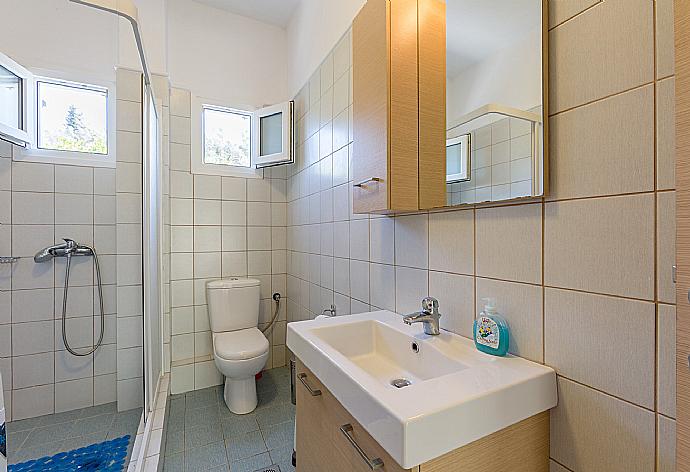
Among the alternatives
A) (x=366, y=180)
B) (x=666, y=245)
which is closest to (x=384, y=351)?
(x=366, y=180)

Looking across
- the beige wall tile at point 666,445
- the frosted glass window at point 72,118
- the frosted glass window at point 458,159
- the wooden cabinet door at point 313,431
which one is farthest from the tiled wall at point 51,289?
the beige wall tile at point 666,445

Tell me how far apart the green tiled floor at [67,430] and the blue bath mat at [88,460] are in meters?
0.03

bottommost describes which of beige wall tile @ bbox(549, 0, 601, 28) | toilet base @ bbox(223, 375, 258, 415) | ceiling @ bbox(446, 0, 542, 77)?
toilet base @ bbox(223, 375, 258, 415)

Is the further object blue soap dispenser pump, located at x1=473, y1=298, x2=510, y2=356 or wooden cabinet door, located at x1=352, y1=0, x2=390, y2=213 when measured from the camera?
wooden cabinet door, located at x1=352, y1=0, x2=390, y2=213

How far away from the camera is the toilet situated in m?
1.99

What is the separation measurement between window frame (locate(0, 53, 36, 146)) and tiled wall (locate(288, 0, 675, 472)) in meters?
1.98

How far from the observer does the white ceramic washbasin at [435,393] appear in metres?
0.60

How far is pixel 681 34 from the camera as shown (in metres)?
0.41

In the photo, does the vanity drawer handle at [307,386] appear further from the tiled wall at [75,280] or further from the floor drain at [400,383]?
the tiled wall at [75,280]

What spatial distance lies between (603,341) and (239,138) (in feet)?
8.79

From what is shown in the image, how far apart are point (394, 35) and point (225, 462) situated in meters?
2.04

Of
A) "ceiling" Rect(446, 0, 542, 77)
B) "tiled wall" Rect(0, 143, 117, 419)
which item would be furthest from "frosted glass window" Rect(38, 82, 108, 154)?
"ceiling" Rect(446, 0, 542, 77)

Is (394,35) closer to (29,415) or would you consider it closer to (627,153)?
(627,153)

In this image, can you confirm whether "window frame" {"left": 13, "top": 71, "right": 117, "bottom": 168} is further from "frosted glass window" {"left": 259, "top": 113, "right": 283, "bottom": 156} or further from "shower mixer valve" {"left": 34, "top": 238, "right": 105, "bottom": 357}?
"frosted glass window" {"left": 259, "top": 113, "right": 283, "bottom": 156}
